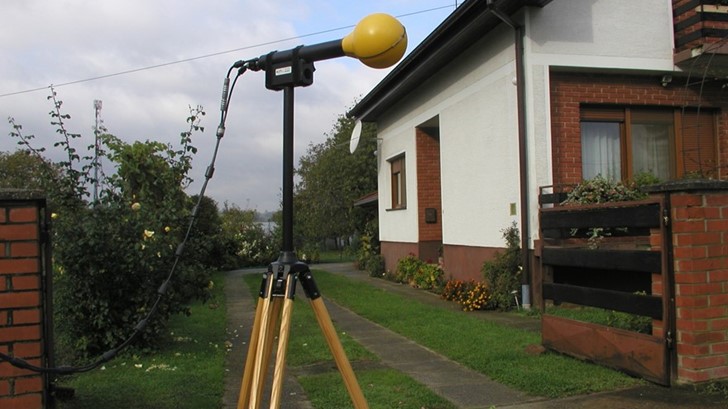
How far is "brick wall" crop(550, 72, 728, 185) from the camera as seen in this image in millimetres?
8852

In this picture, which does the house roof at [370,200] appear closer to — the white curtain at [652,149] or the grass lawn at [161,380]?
the white curtain at [652,149]

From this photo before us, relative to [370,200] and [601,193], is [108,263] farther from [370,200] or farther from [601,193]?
[370,200]

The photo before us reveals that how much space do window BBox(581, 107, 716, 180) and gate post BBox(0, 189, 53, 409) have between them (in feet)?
25.9

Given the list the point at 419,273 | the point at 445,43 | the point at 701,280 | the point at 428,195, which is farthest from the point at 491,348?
the point at 428,195

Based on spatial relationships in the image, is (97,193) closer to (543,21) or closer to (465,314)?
(465,314)

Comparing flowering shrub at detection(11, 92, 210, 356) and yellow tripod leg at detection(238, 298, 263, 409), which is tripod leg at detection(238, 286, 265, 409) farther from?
flowering shrub at detection(11, 92, 210, 356)

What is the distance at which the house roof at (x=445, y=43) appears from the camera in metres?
8.80

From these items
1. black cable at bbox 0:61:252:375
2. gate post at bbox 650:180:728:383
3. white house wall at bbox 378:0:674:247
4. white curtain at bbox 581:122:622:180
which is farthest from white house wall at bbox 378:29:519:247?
black cable at bbox 0:61:252:375

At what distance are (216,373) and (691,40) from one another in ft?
26.4

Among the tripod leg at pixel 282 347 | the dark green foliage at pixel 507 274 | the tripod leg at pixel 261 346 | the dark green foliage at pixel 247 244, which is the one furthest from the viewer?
the dark green foliage at pixel 247 244

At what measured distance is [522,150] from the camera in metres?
8.70

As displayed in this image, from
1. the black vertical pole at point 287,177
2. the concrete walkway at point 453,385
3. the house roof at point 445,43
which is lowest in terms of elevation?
the concrete walkway at point 453,385

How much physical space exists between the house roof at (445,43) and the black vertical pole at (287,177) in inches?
261

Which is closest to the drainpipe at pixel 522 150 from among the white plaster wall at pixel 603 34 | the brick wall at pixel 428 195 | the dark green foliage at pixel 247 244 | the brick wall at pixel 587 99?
the white plaster wall at pixel 603 34
